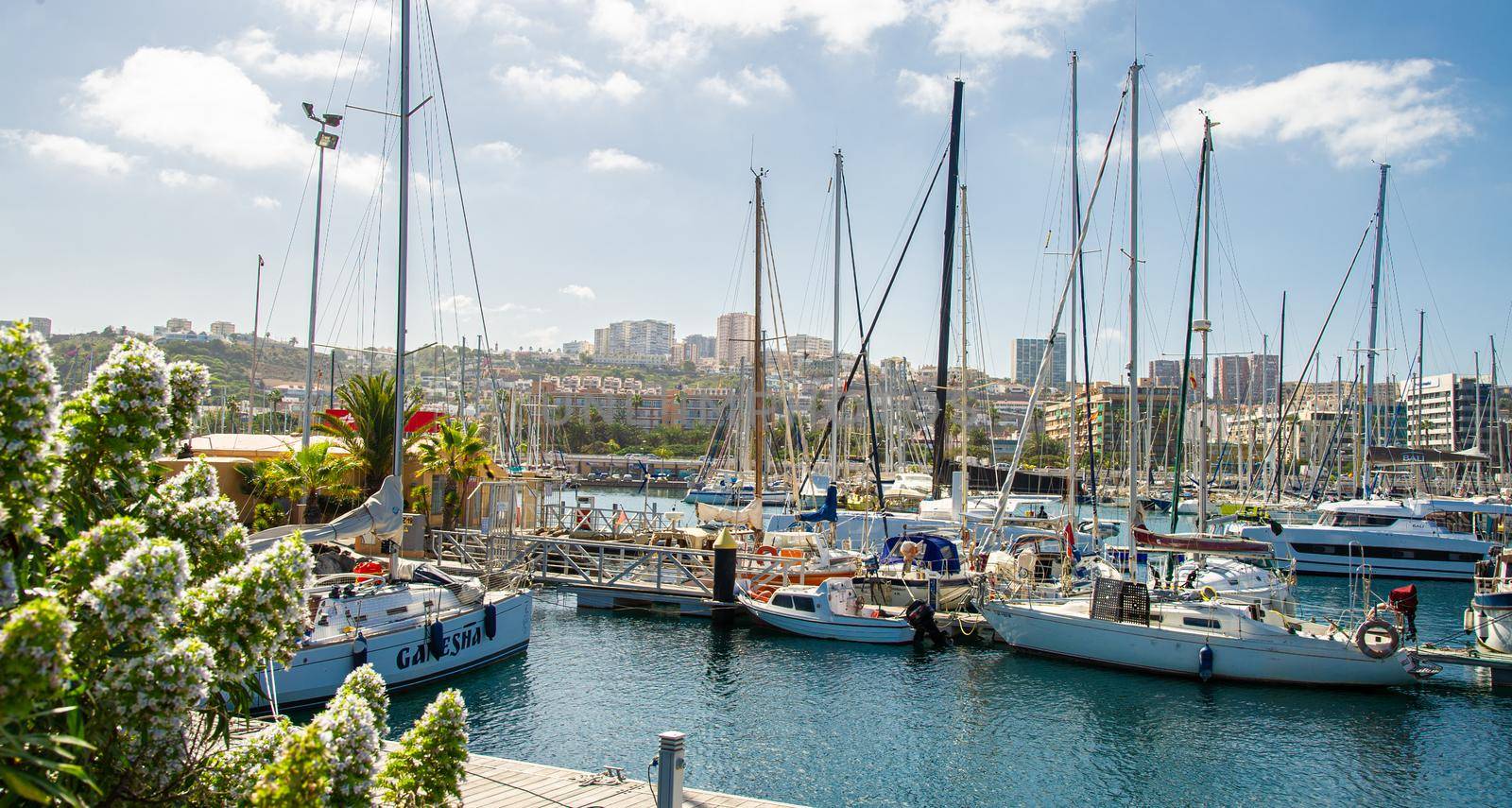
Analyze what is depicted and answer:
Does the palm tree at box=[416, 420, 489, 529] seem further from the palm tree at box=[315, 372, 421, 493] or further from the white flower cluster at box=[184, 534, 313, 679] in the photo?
the white flower cluster at box=[184, 534, 313, 679]

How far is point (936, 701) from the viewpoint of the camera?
1992 cm

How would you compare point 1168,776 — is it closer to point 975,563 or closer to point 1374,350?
point 975,563

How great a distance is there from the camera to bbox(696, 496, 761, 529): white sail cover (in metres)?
34.0

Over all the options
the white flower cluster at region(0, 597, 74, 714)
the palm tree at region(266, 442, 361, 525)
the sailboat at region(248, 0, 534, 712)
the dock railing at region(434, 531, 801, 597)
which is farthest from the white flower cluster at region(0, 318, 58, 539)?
the palm tree at region(266, 442, 361, 525)

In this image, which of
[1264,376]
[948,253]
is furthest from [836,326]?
[1264,376]

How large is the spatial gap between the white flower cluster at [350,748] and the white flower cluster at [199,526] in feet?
A: 5.05

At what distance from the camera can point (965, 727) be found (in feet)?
59.8

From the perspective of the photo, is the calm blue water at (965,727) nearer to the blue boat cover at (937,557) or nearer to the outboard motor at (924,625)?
the outboard motor at (924,625)

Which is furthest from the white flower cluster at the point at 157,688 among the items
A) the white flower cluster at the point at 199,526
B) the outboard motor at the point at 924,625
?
the outboard motor at the point at 924,625

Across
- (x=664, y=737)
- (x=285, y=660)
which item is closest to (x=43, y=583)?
(x=285, y=660)

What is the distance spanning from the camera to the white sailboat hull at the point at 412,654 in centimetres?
1614

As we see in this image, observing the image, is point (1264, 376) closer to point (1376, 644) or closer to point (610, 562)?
point (1376, 644)

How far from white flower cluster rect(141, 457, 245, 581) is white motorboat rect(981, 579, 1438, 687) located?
20.8 meters

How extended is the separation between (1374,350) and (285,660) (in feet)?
175
